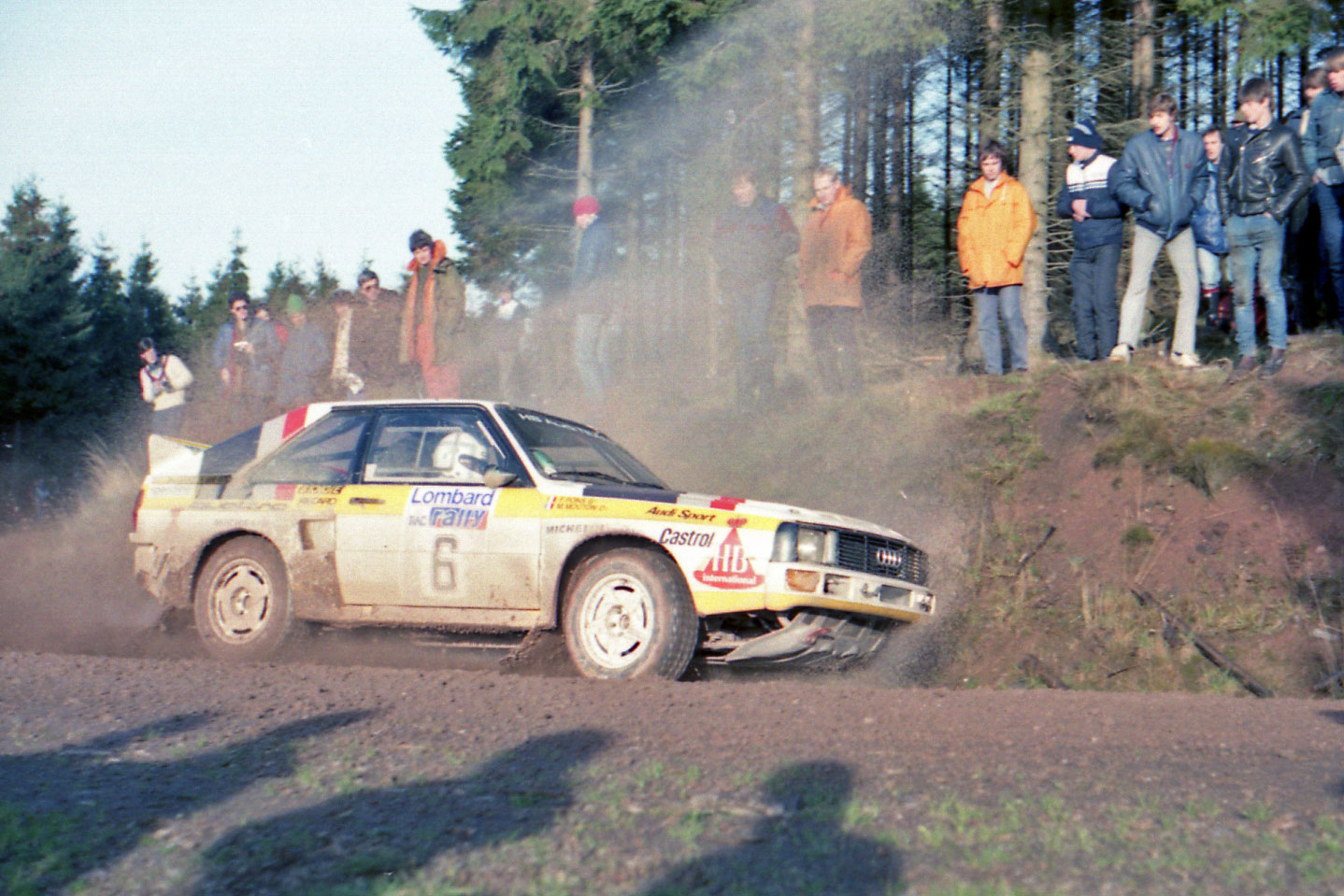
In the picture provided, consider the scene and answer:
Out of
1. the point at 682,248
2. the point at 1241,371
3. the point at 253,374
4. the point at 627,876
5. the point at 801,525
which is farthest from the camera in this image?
the point at 682,248

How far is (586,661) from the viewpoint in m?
6.35

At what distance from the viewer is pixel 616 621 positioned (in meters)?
6.36

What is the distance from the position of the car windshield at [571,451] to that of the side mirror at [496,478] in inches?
8.6

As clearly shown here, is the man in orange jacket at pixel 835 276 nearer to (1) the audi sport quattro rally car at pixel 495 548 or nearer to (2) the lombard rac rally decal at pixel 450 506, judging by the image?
(1) the audi sport quattro rally car at pixel 495 548

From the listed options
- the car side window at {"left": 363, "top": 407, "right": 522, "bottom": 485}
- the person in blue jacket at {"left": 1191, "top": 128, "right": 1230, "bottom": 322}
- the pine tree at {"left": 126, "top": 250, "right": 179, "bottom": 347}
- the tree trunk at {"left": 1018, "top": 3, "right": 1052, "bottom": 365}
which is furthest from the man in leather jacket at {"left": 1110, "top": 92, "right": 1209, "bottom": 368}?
the pine tree at {"left": 126, "top": 250, "right": 179, "bottom": 347}

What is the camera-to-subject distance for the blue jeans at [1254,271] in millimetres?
9320

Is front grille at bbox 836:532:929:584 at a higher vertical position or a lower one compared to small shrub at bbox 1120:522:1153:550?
lower

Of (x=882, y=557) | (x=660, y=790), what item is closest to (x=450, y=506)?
(x=882, y=557)

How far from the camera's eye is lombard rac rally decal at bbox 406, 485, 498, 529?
686 cm

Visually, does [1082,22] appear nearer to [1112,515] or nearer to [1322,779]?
[1112,515]

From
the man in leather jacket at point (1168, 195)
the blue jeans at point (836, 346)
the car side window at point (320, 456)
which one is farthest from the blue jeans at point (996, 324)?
the car side window at point (320, 456)

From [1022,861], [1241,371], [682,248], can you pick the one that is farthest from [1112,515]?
[682,248]

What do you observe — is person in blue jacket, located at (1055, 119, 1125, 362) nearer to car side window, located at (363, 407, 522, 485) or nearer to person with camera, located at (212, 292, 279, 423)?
car side window, located at (363, 407, 522, 485)

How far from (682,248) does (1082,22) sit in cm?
1529
